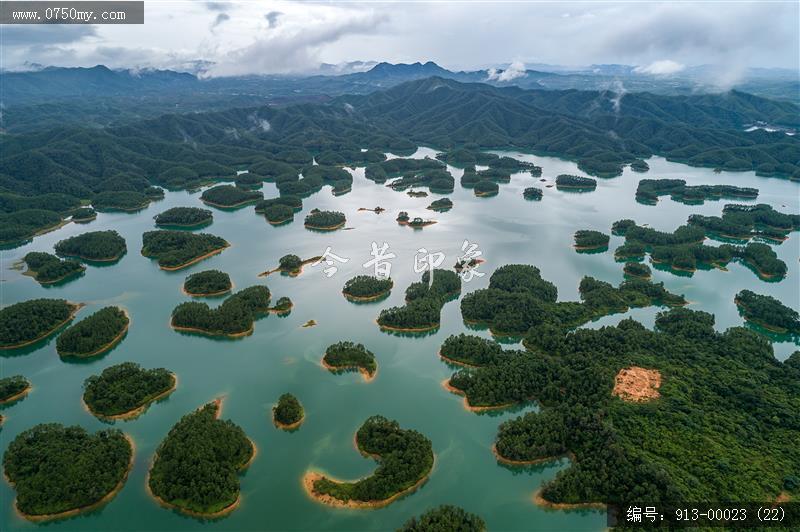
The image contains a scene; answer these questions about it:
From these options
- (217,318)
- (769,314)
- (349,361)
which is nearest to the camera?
(349,361)

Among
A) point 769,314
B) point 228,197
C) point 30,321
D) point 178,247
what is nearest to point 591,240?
point 769,314

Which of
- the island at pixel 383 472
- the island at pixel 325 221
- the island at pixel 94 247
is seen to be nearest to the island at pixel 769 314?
the island at pixel 383 472

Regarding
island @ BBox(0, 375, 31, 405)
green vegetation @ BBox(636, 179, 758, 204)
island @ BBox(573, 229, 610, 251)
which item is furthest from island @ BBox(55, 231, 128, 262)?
green vegetation @ BBox(636, 179, 758, 204)

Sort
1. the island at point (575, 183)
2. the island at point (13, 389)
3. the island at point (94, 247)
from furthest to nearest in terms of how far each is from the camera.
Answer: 1. the island at point (575, 183)
2. the island at point (94, 247)
3. the island at point (13, 389)

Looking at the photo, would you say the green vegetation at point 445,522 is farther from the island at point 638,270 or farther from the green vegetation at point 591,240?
the green vegetation at point 591,240

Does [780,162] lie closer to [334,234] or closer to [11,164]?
[334,234]

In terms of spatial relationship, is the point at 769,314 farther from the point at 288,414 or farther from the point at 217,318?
the point at 217,318
